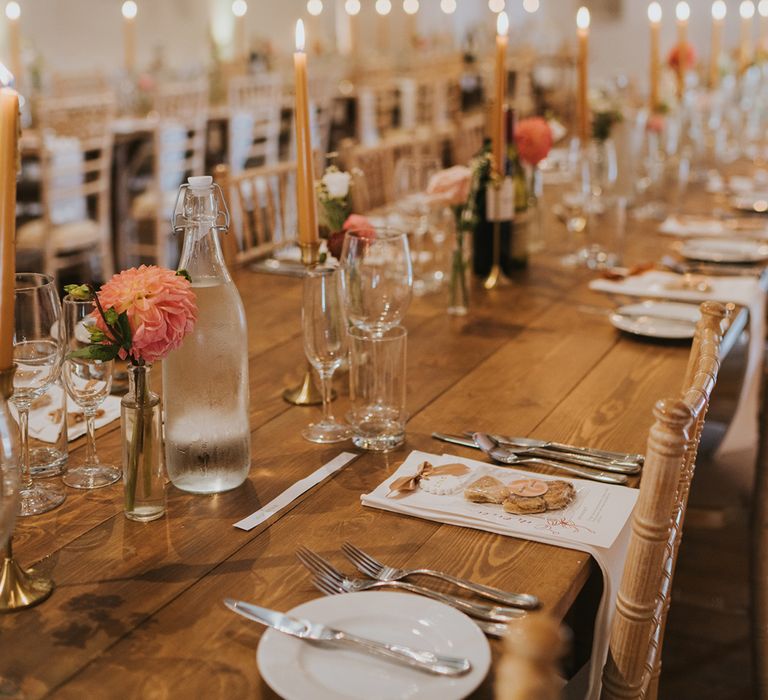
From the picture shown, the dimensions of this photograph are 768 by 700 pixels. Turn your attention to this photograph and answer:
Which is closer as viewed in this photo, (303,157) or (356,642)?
(356,642)

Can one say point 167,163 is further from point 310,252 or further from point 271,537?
point 271,537

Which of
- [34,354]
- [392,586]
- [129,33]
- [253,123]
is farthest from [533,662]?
[129,33]

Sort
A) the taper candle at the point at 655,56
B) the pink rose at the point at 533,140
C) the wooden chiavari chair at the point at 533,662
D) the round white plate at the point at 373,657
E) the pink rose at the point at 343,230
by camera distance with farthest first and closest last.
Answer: the taper candle at the point at 655,56 → the pink rose at the point at 533,140 → the pink rose at the point at 343,230 → the round white plate at the point at 373,657 → the wooden chiavari chair at the point at 533,662

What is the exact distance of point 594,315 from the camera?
2047 millimetres

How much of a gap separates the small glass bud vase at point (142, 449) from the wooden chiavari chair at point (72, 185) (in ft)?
10.9

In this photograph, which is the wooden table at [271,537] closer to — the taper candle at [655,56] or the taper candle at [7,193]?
the taper candle at [7,193]

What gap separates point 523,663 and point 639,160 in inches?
109

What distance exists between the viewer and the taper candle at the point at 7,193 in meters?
0.93

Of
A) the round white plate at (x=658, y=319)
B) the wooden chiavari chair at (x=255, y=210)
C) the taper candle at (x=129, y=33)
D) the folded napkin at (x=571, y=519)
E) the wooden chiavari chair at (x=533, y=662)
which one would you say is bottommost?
the folded napkin at (x=571, y=519)

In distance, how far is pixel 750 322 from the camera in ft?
7.07

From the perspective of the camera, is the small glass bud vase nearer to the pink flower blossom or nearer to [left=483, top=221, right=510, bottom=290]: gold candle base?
the pink flower blossom

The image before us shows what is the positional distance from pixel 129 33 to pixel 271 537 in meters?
8.14

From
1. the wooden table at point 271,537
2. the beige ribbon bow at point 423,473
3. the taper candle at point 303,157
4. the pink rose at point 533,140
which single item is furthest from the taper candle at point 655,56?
the beige ribbon bow at point 423,473

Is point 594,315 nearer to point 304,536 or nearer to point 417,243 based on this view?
point 417,243
